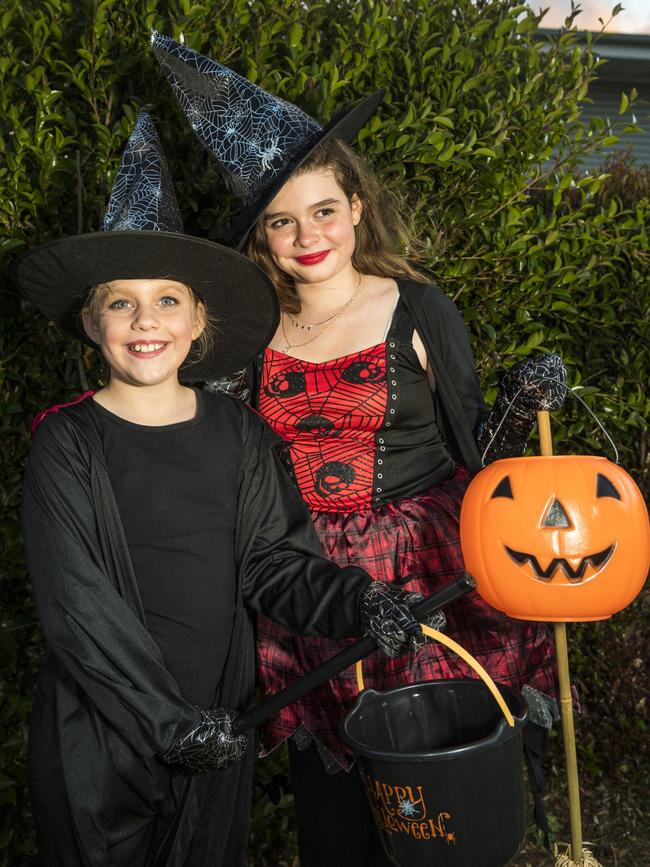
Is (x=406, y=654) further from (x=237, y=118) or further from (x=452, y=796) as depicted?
(x=237, y=118)

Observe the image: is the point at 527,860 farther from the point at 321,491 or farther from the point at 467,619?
the point at 321,491

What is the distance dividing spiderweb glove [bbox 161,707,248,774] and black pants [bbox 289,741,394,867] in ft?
1.73

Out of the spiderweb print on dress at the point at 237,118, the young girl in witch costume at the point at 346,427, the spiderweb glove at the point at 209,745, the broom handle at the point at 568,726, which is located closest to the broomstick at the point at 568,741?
the broom handle at the point at 568,726

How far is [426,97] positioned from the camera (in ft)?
10.7

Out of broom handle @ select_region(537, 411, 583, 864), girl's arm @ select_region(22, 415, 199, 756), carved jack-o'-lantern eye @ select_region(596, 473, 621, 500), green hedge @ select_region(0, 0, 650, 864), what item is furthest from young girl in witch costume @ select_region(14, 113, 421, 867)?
green hedge @ select_region(0, 0, 650, 864)

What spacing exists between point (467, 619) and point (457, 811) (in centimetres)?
76

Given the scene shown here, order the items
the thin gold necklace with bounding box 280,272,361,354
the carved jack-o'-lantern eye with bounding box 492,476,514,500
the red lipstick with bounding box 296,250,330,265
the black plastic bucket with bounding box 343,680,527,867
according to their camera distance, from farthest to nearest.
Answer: the thin gold necklace with bounding box 280,272,361,354
the red lipstick with bounding box 296,250,330,265
the carved jack-o'-lantern eye with bounding box 492,476,514,500
the black plastic bucket with bounding box 343,680,527,867

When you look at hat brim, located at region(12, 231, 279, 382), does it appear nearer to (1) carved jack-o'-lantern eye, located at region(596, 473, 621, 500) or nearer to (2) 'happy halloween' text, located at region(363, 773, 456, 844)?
(1) carved jack-o'-lantern eye, located at region(596, 473, 621, 500)

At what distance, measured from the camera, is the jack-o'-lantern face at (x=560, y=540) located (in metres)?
2.09

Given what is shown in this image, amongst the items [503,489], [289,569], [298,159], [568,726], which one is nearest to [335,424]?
[289,569]

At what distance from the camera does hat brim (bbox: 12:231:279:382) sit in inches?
88.0

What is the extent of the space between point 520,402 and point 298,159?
2.97 ft

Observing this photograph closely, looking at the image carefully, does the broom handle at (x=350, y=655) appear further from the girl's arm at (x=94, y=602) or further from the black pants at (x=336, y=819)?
the black pants at (x=336, y=819)

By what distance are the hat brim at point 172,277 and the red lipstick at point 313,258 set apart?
0.17 metres
